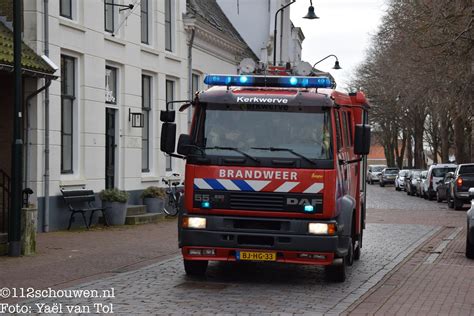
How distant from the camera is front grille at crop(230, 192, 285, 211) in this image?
422 inches

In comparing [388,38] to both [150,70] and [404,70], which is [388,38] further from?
[150,70]

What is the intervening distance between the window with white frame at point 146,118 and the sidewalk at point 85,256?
4.37m

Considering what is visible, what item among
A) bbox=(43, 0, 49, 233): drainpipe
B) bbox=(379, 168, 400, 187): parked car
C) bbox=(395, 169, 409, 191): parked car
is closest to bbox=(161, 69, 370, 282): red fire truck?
bbox=(43, 0, 49, 233): drainpipe

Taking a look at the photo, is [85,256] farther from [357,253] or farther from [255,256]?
[357,253]

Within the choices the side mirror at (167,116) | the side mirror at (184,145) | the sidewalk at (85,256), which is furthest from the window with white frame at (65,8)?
the side mirror at (184,145)

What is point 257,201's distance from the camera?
10.8m

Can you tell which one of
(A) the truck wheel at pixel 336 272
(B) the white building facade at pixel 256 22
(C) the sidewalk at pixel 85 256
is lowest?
(C) the sidewalk at pixel 85 256

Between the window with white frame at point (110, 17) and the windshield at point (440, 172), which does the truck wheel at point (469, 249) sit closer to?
the window with white frame at point (110, 17)

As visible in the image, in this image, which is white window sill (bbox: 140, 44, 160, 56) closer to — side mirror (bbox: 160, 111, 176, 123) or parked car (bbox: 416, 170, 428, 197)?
side mirror (bbox: 160, 111, 176, 123)

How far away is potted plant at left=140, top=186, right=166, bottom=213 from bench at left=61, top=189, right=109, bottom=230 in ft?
9.74

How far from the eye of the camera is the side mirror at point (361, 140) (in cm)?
1141

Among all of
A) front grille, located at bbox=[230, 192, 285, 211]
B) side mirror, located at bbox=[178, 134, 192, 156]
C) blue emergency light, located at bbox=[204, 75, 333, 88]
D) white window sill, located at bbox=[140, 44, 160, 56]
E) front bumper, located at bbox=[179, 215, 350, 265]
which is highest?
white window sill, located at bbox=[140, 44, 160, 56]

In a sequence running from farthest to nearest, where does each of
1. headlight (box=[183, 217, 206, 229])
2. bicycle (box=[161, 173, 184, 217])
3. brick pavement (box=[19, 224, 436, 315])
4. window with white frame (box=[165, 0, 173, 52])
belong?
1. window with white frame (box=[165, 0, 173, 52])
2. bicycle (box=[161, 173, 184, 217])
3. headlight (box=[183, 217, 206, 229])
4. brick pavement (box=[19, 224, 436, 315])

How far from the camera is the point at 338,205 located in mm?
10992
